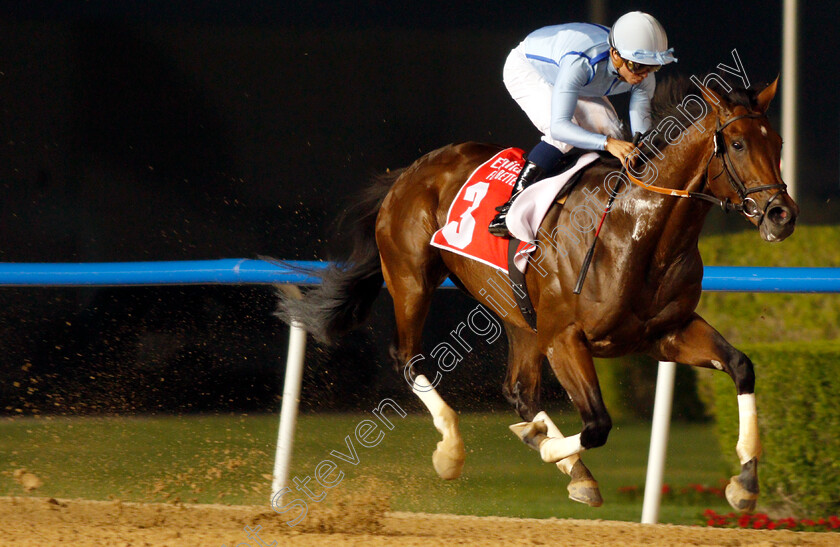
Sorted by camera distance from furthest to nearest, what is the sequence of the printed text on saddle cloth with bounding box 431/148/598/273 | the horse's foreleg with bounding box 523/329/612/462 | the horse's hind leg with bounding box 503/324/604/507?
the horse's hind leg with bounding box 503/324/604/507
the printed text on saddle cloth with bounding box 431/148/598/273
the horse's foreleg with bounding box 523/329/612/462

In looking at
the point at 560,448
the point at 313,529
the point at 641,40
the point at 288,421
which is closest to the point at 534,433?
the point at 560,448

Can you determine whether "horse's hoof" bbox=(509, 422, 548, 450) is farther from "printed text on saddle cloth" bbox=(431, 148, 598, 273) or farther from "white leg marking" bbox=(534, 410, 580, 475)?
"printed text on saddle cloth" bbox=(431, 148, 598, 273)

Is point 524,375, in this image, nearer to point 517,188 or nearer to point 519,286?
point 519,286

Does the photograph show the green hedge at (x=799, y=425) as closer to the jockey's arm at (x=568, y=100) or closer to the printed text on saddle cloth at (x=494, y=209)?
the printed text on saddle cloth at (x=494, y=209)

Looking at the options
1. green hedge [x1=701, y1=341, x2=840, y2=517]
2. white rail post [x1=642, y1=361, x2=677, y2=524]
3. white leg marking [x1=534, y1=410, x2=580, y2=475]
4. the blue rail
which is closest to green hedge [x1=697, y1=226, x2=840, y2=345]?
green hedge [x1=701, y1=341, x2=840, y2=517]

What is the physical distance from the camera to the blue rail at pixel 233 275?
3527mm

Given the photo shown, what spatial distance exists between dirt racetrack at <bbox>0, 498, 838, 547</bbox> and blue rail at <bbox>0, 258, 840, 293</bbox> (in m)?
0.86

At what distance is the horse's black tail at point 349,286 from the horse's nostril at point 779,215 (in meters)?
1.86

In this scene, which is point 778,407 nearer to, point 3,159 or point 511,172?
point 511,172

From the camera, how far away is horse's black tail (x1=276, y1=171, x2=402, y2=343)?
3.93m

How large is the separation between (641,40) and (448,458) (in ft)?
4.98

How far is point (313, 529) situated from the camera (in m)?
3.32

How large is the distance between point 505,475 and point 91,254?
401 cm

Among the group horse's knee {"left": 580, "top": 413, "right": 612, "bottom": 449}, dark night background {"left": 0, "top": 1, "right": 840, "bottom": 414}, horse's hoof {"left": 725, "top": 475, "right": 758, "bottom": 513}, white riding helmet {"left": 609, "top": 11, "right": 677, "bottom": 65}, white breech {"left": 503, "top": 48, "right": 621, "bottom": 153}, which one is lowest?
dark night background {"left": 0, "top": 1, "right": 840, "bottom": 414}
